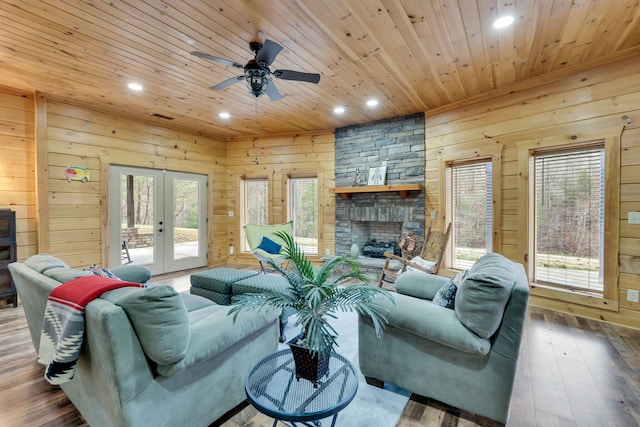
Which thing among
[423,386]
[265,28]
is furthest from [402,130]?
[423,386]

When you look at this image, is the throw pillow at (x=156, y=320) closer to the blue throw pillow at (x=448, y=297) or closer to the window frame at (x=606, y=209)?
the blue throw pillow at (x=448, y=297)

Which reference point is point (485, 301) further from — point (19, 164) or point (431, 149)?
Result: point (19, 164)

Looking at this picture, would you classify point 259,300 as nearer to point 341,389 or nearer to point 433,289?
point 341,389

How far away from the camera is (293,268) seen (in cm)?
144

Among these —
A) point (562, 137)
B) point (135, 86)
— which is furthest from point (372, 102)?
point (135, 86)

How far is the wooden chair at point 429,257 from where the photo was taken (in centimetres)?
363

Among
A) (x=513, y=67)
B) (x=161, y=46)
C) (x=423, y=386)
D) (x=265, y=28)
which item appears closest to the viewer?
(x=423, y=386)

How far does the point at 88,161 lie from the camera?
14.2 ft

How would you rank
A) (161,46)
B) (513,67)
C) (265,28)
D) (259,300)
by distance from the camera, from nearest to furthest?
(259,300) → (265,28) → (161,46) → (513,67)

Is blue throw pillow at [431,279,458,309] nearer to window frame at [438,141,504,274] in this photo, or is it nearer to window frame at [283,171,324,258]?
window frame at [438,141,504,274]

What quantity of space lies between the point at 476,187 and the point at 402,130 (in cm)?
147

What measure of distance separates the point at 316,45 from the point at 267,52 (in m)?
0.55

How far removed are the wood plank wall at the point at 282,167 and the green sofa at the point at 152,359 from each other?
12.7 ft

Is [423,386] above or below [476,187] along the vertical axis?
below
